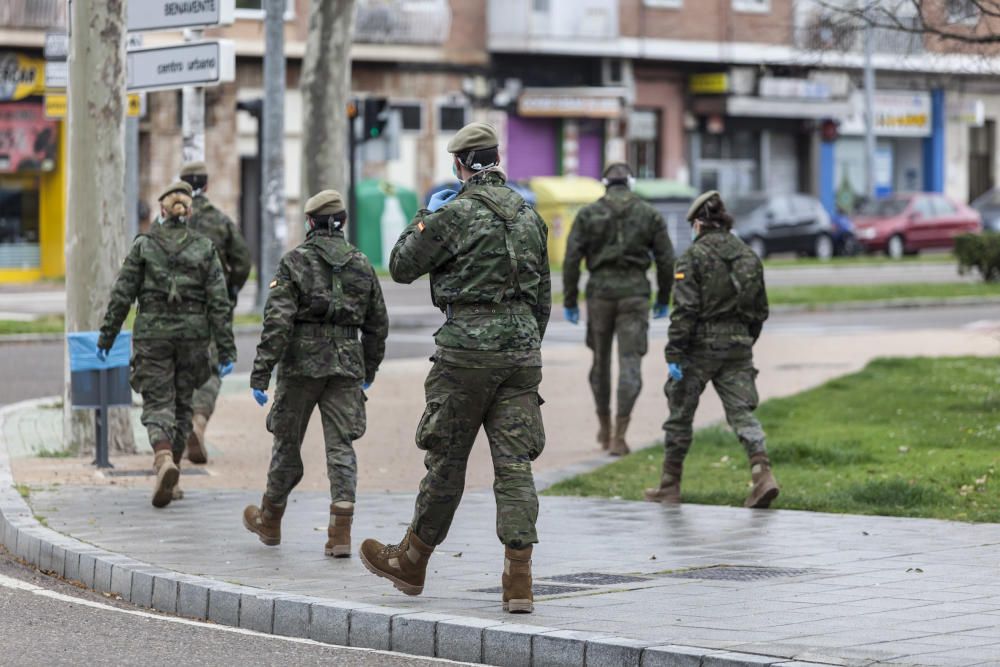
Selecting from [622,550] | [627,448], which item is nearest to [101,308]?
[627,448]

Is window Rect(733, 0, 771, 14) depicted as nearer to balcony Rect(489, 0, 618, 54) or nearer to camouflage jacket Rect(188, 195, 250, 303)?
balcony Rect(489, 0, 618, 54)

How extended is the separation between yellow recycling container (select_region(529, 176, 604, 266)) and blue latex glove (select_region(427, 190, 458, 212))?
106 ft

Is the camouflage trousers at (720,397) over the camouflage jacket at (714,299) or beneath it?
beneath

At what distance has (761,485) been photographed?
11297 millimetres

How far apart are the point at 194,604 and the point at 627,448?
6125mm

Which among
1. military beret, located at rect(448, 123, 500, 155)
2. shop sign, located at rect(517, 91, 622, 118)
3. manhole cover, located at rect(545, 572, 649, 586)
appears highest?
shop sign, located at rect(517, 91, 622, 118)

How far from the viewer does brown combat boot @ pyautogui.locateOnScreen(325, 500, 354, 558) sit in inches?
381

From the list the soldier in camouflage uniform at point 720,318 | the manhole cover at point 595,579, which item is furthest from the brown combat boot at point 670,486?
the manhole cover at point 595,579

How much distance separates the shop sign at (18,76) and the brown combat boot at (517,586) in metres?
31.9

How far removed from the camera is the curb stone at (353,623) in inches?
274

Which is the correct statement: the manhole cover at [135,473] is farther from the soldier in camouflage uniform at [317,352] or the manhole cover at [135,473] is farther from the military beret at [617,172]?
the military beret at [617,172]

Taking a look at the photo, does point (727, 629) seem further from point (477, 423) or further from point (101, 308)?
point (101, 308)

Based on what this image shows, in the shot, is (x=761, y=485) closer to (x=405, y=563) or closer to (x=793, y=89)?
(x=405, y=563)

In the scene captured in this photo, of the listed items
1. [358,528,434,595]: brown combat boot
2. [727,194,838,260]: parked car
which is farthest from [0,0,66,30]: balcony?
[358,528,434,595]: brown combat boot
